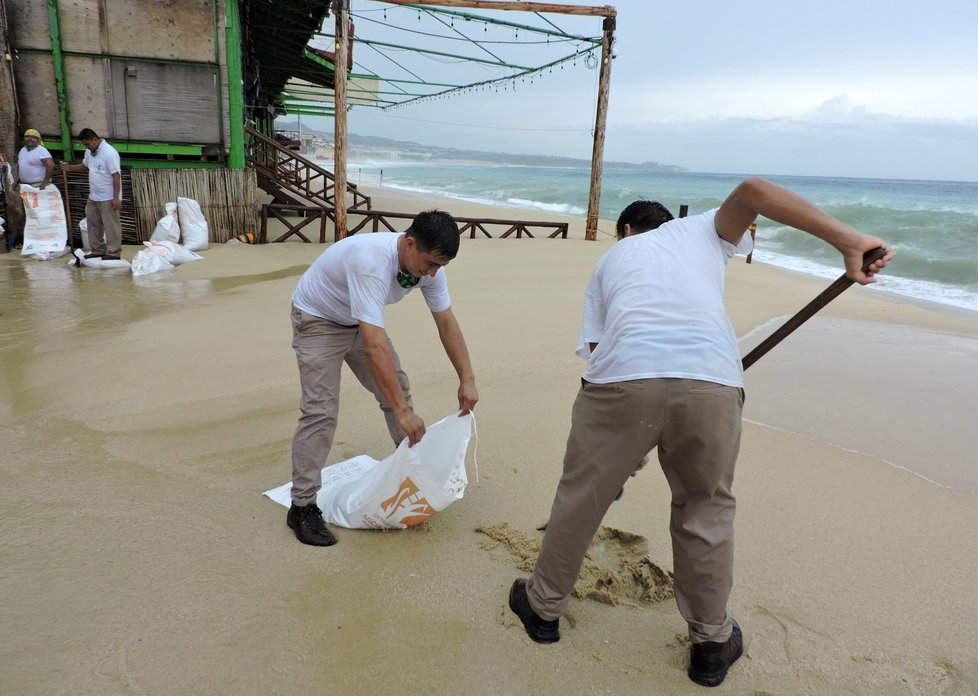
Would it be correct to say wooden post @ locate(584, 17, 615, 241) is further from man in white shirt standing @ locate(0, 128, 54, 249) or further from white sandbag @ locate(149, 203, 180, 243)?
man in white shirt standing @ locate(0, 128, 54, 249)

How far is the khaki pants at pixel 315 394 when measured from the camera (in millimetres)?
2553

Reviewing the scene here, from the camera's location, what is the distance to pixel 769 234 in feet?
60.9

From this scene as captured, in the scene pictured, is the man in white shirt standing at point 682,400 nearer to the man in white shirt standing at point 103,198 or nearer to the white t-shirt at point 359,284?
the white t-shirt at point 359,284

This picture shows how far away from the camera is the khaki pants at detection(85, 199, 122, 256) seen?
7727 millimetres

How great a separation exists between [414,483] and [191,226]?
776 cm

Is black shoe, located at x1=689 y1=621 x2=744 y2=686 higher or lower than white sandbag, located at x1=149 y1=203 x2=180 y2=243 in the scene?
lower

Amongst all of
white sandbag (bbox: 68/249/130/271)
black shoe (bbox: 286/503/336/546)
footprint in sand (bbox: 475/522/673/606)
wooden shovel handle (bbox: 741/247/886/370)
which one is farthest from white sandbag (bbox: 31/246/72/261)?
wooden shovel handle (bbox: 741/247/886/370)

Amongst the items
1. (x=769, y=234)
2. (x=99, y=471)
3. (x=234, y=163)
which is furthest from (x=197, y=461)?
(x=769, y=234)

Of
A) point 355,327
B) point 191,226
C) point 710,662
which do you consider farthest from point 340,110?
point 710,662

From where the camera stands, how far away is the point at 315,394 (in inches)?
101

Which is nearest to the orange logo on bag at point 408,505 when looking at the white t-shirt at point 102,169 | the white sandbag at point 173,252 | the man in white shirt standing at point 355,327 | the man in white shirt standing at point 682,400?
the man in white shirt standing at point 355,327

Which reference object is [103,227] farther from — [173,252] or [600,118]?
[600,118]

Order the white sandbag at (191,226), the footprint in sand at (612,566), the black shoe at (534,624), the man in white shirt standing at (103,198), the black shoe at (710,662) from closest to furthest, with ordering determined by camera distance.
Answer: the black shoe at (710,662), the black shoe at (534,624), the footprint in sand at (612,566), the man in white shirt standing at (103,198), the white sandbag at (191,226)

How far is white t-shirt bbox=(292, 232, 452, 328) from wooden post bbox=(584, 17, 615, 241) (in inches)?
374
